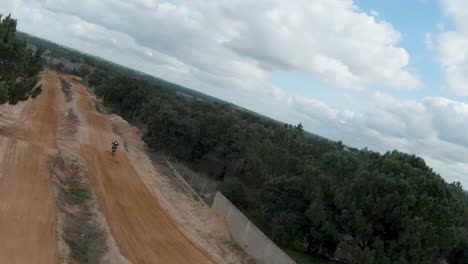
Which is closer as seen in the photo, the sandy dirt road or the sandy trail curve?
the sandy dirt road

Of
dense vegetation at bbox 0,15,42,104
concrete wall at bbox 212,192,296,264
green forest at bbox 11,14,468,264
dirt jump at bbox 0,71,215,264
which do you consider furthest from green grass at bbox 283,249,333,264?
dense vegetation at bbox 0,15,42,104

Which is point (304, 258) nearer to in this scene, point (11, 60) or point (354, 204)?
point (354, 204)

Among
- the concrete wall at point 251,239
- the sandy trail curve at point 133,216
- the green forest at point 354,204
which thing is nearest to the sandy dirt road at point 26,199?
the sandy trail curve at point 133,216

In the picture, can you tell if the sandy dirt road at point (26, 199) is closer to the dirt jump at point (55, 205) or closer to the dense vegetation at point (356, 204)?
the dirt jump at point (55, 205)

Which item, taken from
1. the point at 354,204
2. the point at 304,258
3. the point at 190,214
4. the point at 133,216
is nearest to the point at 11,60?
the point at 133,216

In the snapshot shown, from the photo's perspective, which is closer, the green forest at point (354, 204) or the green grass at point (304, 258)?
the green forest at point (354, 204)

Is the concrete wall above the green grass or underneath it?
above

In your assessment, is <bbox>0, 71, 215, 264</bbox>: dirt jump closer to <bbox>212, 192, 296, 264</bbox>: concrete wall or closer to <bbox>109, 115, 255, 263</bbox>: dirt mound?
<bbox>109, 115, 255, 263</bbox>: dirt mound

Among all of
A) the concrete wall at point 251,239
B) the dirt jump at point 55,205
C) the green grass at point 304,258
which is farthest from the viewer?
the green grass at point 304,258

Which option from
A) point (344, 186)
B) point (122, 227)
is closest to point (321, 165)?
point (344, 186)
